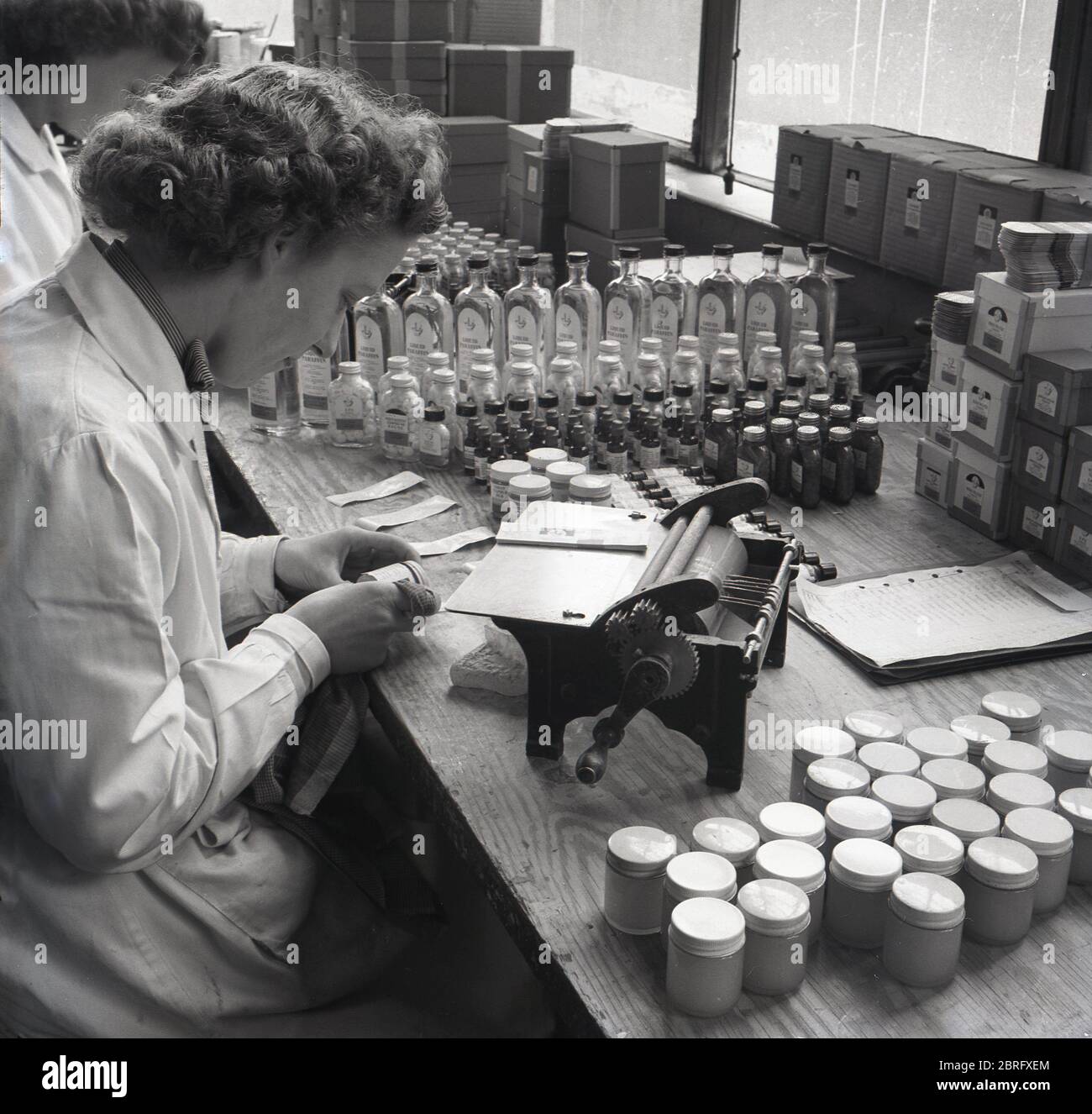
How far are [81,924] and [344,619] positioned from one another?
0.45 metres

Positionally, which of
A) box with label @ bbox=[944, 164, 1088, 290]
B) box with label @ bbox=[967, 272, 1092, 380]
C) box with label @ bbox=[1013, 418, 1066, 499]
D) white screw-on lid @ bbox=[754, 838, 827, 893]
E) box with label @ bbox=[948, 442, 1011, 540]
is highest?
box with label @ bbox=[944, 164, 1088, 290]

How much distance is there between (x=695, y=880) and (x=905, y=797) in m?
0.25

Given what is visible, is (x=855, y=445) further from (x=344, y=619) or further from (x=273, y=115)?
(x=273, y=115)

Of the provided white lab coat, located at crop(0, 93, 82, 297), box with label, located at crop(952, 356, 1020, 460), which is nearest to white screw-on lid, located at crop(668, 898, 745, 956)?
box with label, located at crop(952, 356, 1020, 460)

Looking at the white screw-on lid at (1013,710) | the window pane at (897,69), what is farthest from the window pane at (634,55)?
the white screw-on lid at (1013,710)

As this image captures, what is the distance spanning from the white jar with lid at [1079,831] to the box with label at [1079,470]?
697mm

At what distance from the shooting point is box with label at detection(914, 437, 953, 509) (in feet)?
6.51

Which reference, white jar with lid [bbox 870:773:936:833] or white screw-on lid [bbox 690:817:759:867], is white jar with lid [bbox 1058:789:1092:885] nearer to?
white jar with lid [bbox 870:773:936:833]

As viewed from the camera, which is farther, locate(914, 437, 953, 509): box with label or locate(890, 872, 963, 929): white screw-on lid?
locate(914, 437, 953, 509): box with label

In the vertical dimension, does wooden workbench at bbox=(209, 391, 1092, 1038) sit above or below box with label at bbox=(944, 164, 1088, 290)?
below

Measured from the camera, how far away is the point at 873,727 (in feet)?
4.13

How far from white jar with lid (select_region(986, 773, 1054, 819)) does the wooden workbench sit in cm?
9

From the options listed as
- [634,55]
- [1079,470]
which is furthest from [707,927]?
[634,55]

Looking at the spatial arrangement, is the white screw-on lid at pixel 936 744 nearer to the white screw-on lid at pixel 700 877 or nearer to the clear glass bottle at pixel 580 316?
the white screw-on lid at pixel 700 877
